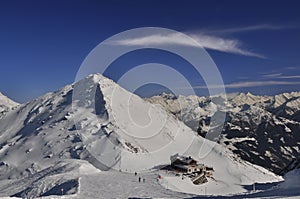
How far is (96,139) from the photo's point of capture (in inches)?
4724

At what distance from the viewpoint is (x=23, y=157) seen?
4673 inches

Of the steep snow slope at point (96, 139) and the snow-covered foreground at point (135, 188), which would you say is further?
the steep snow slope at point (96, 139)

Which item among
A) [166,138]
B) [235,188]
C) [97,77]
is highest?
[97,77]

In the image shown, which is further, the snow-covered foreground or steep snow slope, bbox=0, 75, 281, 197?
steep snow slope, bbox=0, 75, 281, 197

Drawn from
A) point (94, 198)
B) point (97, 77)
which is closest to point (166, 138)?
point (97, 77)

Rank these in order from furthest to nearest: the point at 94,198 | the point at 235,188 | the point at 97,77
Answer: the point at 97,77 < the point at 235,188 < the point at 94,198

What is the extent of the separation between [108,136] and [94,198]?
7559 cm

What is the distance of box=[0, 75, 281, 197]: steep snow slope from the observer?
99.6 m

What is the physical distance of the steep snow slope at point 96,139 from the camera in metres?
99.6

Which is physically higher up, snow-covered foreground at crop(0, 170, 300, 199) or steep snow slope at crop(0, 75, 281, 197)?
steep snow slope at crop(0, 75, 281, 197)

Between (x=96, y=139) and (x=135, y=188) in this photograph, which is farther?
(x=96, y=139)

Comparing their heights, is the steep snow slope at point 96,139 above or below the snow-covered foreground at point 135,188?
above

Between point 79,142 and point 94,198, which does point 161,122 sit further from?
point 94,198

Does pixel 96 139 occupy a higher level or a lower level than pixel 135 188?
higher
